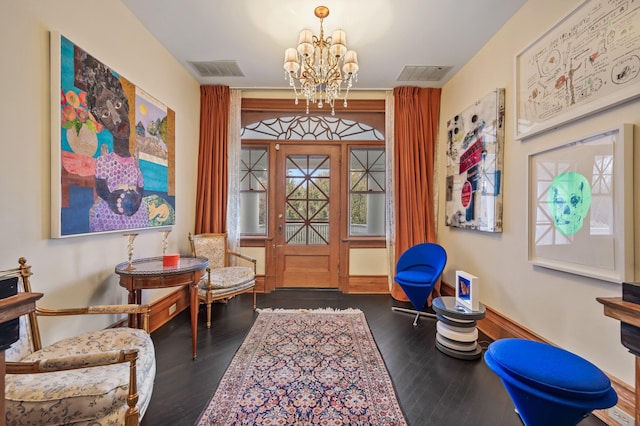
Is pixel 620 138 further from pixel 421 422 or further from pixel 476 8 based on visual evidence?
pixel 421 422

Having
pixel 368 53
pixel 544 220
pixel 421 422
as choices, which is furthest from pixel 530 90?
pixel 421 422

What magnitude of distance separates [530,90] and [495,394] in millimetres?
2434

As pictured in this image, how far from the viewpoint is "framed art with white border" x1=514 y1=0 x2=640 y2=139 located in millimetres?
1516

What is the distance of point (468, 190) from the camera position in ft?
10.1

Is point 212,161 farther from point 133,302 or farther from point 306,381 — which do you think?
point 306,381

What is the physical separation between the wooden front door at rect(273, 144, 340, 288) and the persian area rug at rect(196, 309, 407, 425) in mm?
1211

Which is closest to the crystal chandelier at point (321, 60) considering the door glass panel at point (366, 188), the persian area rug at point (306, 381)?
the door glass panel at point (366, 188)

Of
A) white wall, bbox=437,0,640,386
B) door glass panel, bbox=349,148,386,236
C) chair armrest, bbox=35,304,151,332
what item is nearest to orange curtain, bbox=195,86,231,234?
door glass panel, bbox=349,148,386,236

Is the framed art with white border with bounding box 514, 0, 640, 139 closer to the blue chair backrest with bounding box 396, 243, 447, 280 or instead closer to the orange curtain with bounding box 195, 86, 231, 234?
the blue chair backrest with bounding box 396, 243, 447, 280

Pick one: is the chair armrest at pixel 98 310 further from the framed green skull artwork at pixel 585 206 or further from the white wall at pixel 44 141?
the framed green skull artwork at pixel 585 206

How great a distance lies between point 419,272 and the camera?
327 centimetres

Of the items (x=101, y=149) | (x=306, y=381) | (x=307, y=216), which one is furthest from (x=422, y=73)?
(x=306, y=381)

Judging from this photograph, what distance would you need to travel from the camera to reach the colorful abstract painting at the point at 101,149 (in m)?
1.73

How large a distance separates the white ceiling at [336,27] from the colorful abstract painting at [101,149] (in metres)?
0.80
